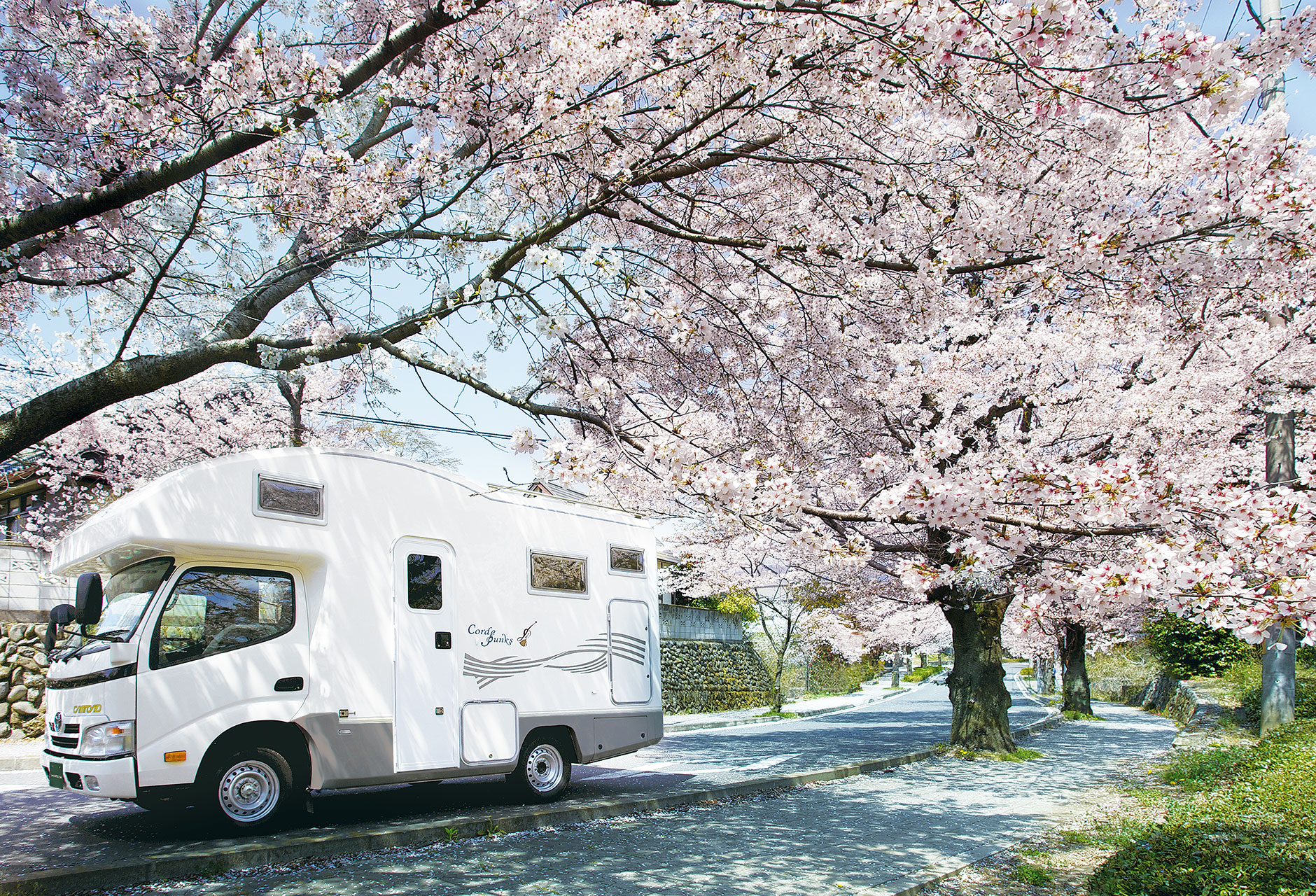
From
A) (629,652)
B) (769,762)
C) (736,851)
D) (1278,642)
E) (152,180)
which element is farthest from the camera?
(769,762)

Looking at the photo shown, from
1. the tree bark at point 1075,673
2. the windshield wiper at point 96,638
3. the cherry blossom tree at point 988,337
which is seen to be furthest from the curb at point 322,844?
the tree bark at point 1075,673

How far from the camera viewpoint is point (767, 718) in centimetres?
2362

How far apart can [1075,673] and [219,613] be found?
2546cm

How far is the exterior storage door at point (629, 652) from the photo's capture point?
383 inches

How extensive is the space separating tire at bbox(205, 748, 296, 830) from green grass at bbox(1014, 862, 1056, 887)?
19.0 feet

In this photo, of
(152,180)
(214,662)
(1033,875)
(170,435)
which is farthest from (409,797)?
(170,435)

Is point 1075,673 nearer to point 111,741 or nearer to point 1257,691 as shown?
point 1257,691

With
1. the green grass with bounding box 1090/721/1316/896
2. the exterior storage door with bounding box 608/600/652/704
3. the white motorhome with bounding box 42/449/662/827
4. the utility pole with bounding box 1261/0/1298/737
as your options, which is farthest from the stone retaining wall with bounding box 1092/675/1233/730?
the white motorhome with bounding box 42/449/662/827

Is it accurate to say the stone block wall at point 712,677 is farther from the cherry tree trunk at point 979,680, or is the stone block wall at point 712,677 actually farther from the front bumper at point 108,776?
the front bumper at point 108,776

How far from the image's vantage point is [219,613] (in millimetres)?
7078

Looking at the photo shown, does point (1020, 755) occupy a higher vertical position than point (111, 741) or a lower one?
lower

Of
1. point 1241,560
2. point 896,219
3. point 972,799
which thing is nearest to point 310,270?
point 896,219

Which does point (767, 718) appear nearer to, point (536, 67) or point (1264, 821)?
point (1264, 821)

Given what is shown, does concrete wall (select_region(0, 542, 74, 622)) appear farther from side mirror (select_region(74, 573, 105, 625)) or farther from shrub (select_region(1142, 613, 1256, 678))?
shrub (select_region(1142, 613, 1256, 678))
